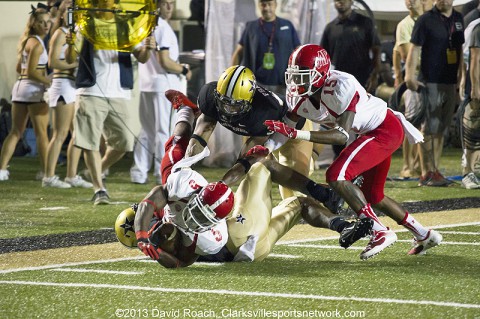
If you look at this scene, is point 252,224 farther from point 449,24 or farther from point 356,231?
point 449,24

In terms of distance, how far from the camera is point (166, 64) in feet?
37.7

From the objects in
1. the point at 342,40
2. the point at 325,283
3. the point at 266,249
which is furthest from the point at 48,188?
the point at 325,283

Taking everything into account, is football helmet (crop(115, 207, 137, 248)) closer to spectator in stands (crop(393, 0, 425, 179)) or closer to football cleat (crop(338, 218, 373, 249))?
football cleat (crop(338, 218, 373, 249))

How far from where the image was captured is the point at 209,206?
20.5 ft

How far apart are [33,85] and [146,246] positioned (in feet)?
19.9

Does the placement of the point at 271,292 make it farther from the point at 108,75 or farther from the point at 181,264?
the point at 108,75

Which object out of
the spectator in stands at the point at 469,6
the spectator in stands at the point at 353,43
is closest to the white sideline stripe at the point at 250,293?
the spectator in stands at the point at 353,43

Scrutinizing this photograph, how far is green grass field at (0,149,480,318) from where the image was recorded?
5414 millimetres

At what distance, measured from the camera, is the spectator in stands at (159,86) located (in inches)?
454

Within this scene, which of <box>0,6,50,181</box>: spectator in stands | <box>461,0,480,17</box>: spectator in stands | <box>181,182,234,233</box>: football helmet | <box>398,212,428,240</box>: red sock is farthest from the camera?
<box>461,0,480,17</box>: spectator in stands

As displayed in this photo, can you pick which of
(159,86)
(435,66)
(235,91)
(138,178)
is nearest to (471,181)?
(435,66)

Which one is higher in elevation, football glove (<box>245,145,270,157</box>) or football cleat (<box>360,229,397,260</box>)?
football glove (<box>245,145,270,157</box>)

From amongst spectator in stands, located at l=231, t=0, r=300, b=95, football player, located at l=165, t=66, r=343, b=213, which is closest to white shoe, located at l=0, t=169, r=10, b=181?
spectator in stands, located at l=231, t=0, r=300, b=95

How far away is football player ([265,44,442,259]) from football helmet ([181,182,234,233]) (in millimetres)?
669
